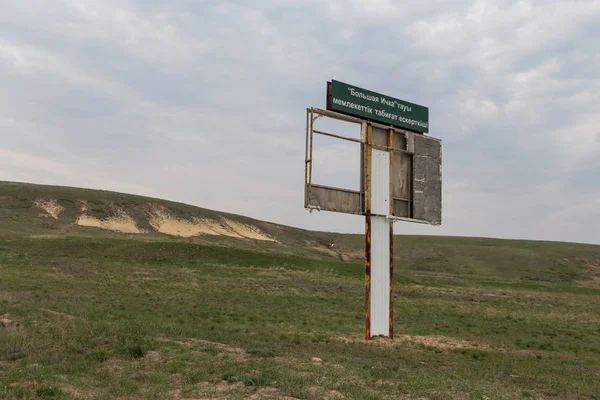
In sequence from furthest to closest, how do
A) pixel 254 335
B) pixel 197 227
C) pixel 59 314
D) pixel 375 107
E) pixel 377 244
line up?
pixel 197 227
pixel 375 107
pixel 377 244
pixel 254 335
pixel 59 314

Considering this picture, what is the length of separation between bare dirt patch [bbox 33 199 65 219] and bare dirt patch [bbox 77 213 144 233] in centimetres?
382

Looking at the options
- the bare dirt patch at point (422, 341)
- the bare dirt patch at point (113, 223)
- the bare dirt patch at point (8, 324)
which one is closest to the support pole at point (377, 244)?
the bare dirt patch at point (422, 341)

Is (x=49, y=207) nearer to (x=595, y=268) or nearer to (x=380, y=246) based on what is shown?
(x=380, y=246)

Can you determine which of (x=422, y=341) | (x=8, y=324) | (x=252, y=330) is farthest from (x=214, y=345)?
(x=422, y=341)

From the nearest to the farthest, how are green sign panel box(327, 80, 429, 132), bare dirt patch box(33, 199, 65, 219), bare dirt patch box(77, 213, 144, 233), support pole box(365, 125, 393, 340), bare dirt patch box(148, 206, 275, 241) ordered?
green sign panel box(327, 80, 429, 132), support pole box(365, 125, 393, 340), bare dirt patch box(77, 213, 144, 233), bare dirt patch box(33, 199, 65, 219), bare dirt patch box(148, 206, 275, 241)

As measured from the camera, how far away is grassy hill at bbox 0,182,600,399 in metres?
9.99

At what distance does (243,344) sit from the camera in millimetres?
15000

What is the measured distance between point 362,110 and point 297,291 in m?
16.5

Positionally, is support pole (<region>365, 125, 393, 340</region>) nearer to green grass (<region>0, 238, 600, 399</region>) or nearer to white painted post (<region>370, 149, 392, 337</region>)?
white painted post (<region>370, 149, 392, 337</region>)

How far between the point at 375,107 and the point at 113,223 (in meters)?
58.2

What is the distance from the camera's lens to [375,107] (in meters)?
20.5

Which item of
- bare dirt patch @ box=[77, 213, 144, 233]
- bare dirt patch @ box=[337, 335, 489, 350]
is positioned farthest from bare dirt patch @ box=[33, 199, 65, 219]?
bare dirt patch @ box=[337, 335, 489, 350]

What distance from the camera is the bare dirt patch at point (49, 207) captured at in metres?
68.9

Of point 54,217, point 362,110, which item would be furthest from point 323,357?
point 54,217
